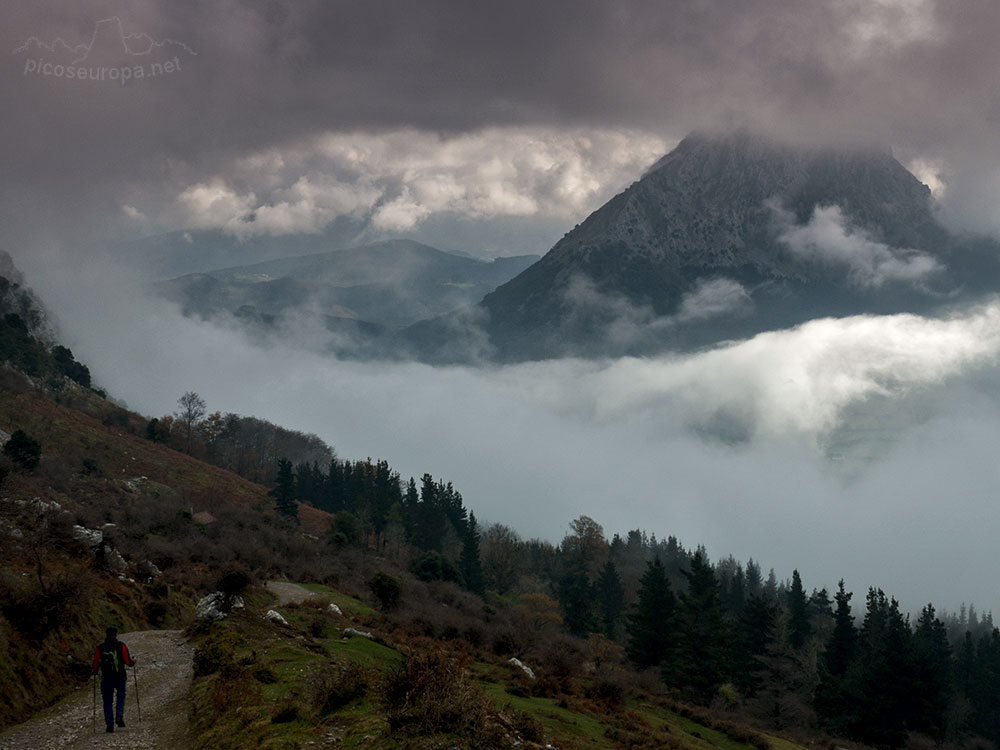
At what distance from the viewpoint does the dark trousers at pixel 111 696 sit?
16.9m

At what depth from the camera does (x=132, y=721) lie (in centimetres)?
1795

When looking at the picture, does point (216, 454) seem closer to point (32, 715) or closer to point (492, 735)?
point (32, 715)

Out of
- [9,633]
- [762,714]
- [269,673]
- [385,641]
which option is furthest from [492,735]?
[762,714]

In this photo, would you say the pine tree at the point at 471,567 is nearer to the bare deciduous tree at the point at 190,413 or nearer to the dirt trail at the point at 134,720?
the dirt trail at the point at 134,720

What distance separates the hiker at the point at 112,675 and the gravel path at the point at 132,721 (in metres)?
0.37

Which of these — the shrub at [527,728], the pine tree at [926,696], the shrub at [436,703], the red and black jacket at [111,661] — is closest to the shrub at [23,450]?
the red and black jacket at [111,661]

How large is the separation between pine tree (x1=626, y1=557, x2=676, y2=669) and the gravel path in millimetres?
53640

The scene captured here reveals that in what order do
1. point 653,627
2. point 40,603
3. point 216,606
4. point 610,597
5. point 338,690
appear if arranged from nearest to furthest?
1. point 338,690
2. point 40,603
3. point 216,606
4. point 653,627
5. point 610,597

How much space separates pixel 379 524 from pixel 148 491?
4020 centimetres

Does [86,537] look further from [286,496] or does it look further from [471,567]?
[286,496]

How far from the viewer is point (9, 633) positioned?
2038cm

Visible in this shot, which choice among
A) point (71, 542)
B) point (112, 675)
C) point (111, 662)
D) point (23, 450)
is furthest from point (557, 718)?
point (23, 450)

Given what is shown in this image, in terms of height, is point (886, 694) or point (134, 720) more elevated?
point (134, 720)

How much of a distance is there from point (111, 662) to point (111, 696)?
840 millimetres
